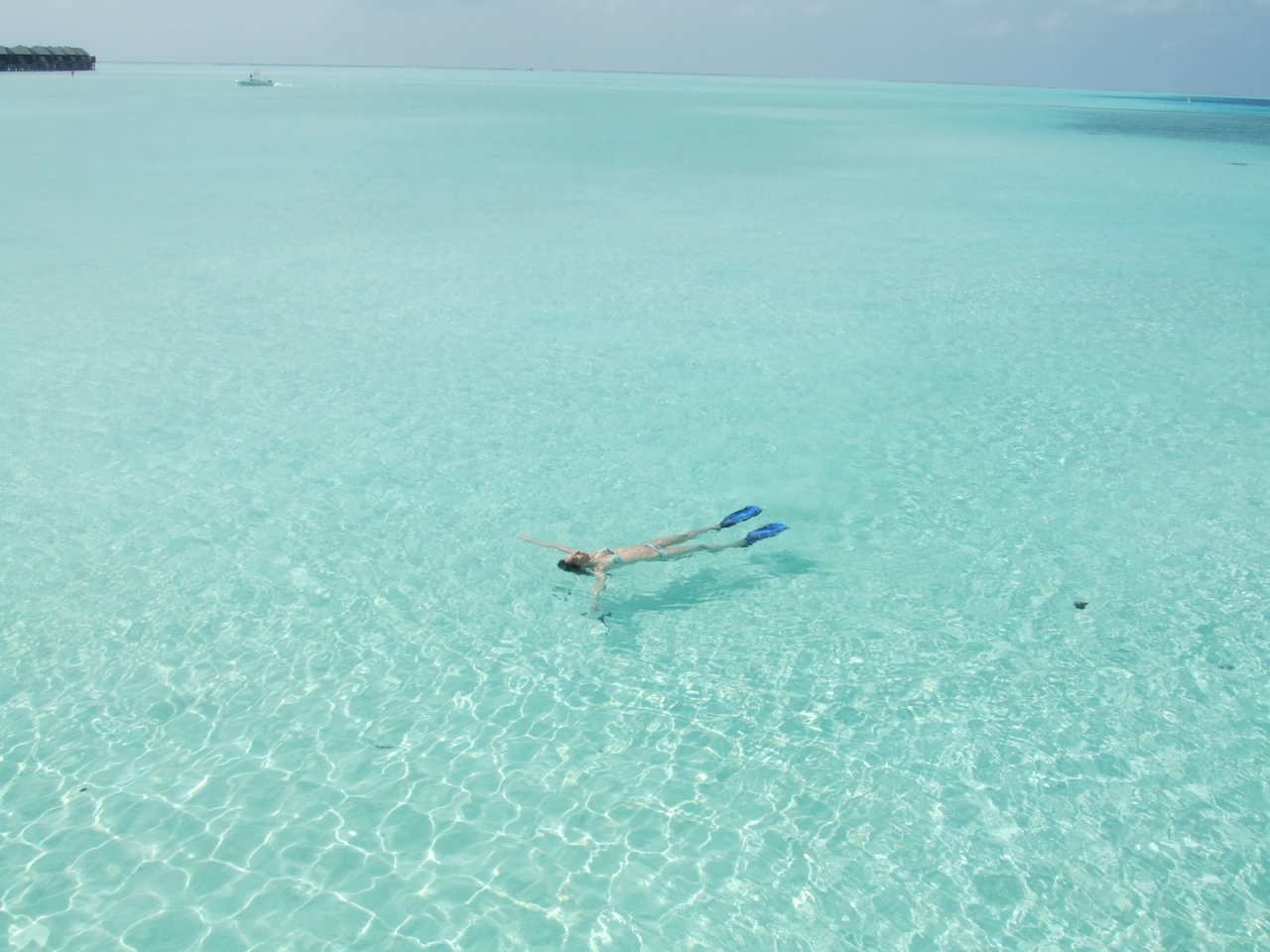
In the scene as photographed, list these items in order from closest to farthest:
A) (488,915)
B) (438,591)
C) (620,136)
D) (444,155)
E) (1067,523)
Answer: (488,915), (438,591), (1067,523), (444,155), (620,136)

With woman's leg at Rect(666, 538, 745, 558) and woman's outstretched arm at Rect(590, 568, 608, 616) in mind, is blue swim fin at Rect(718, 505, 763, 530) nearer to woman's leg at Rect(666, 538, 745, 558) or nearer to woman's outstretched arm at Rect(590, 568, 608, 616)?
woman's leg at Rect(666, 538, 745, 558)

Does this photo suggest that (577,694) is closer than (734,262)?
Yes

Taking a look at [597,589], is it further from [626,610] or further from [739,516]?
[739,516]

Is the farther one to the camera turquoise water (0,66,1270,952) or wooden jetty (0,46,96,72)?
wooden jetty (0,46,96,72)

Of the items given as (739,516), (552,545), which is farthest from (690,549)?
(552,545)

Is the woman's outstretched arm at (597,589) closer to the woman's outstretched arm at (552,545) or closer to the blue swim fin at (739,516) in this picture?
the woman's outstretched arm at (552,545)

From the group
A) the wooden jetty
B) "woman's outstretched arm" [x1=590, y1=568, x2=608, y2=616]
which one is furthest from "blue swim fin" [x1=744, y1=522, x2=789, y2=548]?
the wooden jetty

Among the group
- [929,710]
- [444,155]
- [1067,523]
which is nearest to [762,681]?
[929,710]

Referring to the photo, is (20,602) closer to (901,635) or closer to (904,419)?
(901,635)

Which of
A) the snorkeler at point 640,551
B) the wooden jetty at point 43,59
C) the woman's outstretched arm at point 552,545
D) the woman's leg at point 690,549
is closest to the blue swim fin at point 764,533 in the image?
the snorkeler at point 640,551
